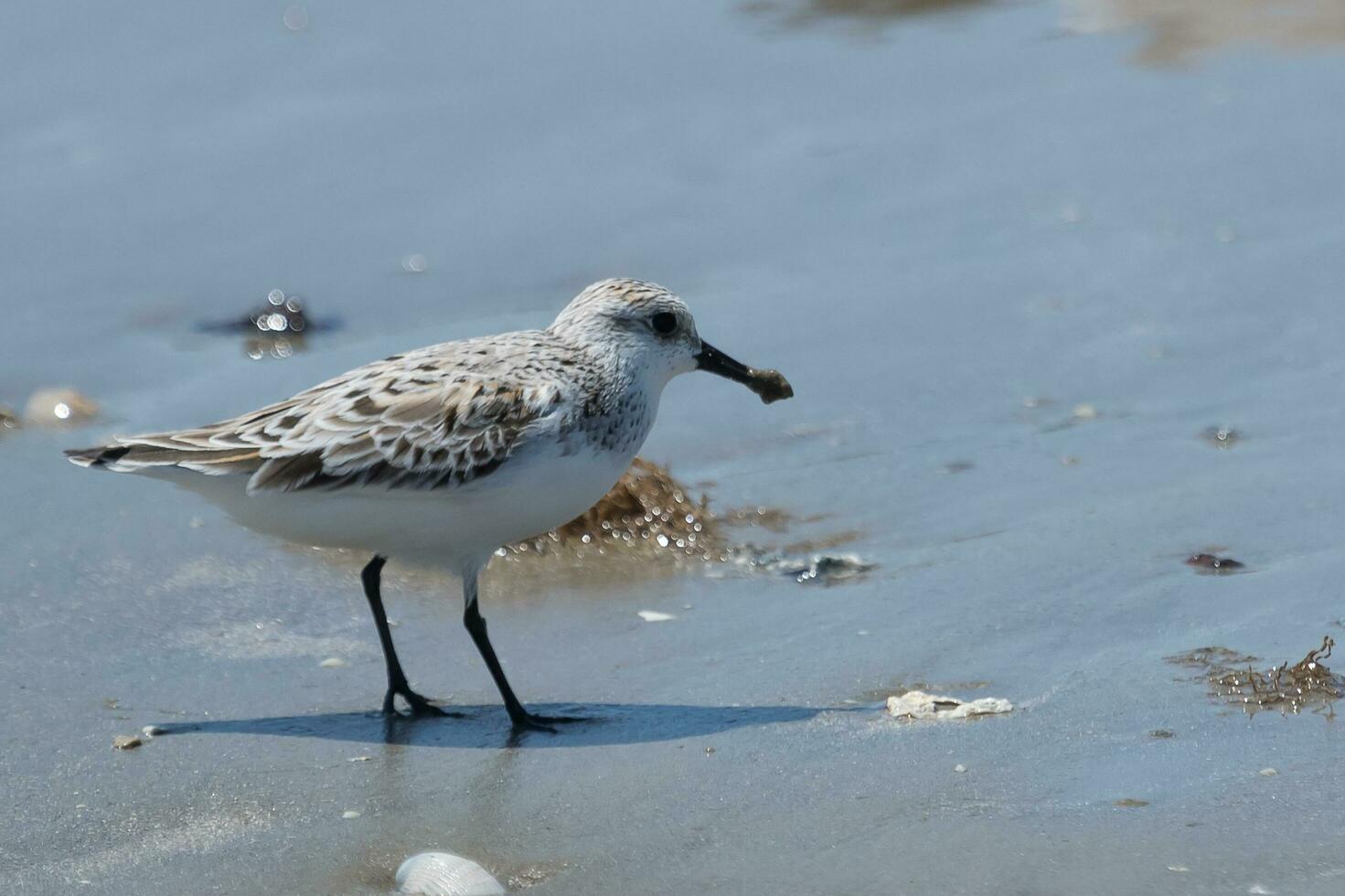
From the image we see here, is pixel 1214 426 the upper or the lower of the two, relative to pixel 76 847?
upper

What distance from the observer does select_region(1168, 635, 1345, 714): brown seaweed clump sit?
5266mm

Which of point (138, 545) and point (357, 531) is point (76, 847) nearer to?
point (357, 531)

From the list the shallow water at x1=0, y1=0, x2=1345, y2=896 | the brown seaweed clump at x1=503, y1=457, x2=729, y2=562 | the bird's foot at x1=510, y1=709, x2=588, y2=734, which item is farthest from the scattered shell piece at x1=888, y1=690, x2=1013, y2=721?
the brown seaweed clump at x1=503, y1=457, x2=729, y2=562

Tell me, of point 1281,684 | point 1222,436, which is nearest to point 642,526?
point 1222,436

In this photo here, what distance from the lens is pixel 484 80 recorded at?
1238 cm

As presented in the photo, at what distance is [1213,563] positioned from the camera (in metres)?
6.52

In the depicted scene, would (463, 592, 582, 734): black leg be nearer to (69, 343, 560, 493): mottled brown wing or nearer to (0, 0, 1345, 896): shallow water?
(0, 0, 1345, 896): shallow water

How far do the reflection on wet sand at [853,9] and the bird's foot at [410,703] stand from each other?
918 cm

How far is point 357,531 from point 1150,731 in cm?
248

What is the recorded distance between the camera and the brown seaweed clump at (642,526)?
709cm

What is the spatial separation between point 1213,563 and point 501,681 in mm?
2640

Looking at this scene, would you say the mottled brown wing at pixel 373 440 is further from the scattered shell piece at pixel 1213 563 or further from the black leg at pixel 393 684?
the scattered shell piece at pixel 1213 563

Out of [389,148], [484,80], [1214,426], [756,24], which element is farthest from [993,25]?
[1214,426]

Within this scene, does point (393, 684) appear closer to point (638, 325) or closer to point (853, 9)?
point (638, 325)
